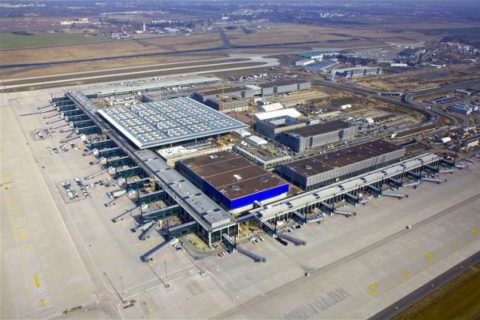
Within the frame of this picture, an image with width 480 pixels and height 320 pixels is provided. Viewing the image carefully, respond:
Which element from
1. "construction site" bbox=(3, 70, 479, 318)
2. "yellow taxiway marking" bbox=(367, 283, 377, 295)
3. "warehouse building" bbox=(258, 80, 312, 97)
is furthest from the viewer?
"warehouse building" bbox=(258, 80, 312, 97)

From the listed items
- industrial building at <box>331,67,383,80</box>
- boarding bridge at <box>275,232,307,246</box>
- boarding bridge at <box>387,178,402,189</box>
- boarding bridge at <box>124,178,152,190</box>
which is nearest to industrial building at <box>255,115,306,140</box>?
boarding bridge at <box>387,178,402,189</box>

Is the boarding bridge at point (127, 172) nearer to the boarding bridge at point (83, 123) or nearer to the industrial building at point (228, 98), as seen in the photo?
the boarding bridge at point (83, 123)

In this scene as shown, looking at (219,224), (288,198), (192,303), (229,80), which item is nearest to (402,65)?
(229,80)

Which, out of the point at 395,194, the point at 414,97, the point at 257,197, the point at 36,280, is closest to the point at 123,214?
the point at 36,280

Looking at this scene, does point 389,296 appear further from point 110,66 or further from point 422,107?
point 110,66

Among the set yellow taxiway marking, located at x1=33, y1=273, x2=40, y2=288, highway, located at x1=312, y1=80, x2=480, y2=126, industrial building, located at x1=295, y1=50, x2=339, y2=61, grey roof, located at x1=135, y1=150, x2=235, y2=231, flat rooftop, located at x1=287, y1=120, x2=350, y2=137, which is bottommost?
yellow taxiway marking, located at x1=33, y1=273, x2=40, y2=288

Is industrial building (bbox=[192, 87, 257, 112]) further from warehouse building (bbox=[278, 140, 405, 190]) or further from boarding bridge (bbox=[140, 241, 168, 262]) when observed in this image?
boarding bridge (bbox=[140, 241, 168, 262])

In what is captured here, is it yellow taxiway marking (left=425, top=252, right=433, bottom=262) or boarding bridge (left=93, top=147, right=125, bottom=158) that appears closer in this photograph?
yellow taxiway marking (left=425, top=252, right=433, bottom=262)

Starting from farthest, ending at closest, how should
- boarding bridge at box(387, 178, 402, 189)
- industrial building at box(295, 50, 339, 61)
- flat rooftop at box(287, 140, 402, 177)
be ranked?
industrial building at box(295, 50, 339, 61)
flat rooftop at box(287, 140, 402, 177)
boarding bridge at box(387, 178, 402, 189)
